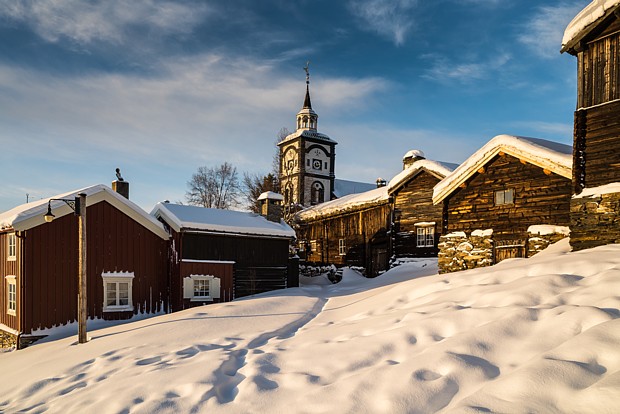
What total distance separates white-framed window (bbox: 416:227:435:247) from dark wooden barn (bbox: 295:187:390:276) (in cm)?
257

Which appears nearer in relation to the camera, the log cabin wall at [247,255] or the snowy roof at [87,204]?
the snowy roof at [87,204]

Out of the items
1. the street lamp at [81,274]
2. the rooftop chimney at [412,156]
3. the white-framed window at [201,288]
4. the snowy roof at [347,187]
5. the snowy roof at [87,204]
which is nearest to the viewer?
the street lamp at [81,274]

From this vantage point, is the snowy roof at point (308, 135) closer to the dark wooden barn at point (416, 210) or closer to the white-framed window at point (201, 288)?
the dark wooden barn at point (416, 210)

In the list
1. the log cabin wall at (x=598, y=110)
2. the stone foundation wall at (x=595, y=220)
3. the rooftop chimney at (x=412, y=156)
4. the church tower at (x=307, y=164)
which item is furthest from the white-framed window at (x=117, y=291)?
the church tower at (x=307, y=164)

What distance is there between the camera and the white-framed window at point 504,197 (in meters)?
16.1

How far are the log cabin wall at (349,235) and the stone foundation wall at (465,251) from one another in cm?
866

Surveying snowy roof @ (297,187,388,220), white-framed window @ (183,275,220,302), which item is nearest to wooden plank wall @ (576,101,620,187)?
snowy roof @ (297,187,388,220)

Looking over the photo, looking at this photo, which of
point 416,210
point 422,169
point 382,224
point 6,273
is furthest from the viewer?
point 382,224

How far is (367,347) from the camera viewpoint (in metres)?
7.14

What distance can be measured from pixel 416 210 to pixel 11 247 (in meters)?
19.5

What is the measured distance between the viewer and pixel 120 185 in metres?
20.1

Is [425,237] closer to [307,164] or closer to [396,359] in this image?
[396,359]

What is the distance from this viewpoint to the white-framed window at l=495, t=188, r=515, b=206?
16078 millimetres

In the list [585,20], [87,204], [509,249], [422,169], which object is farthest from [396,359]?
[422,169]
